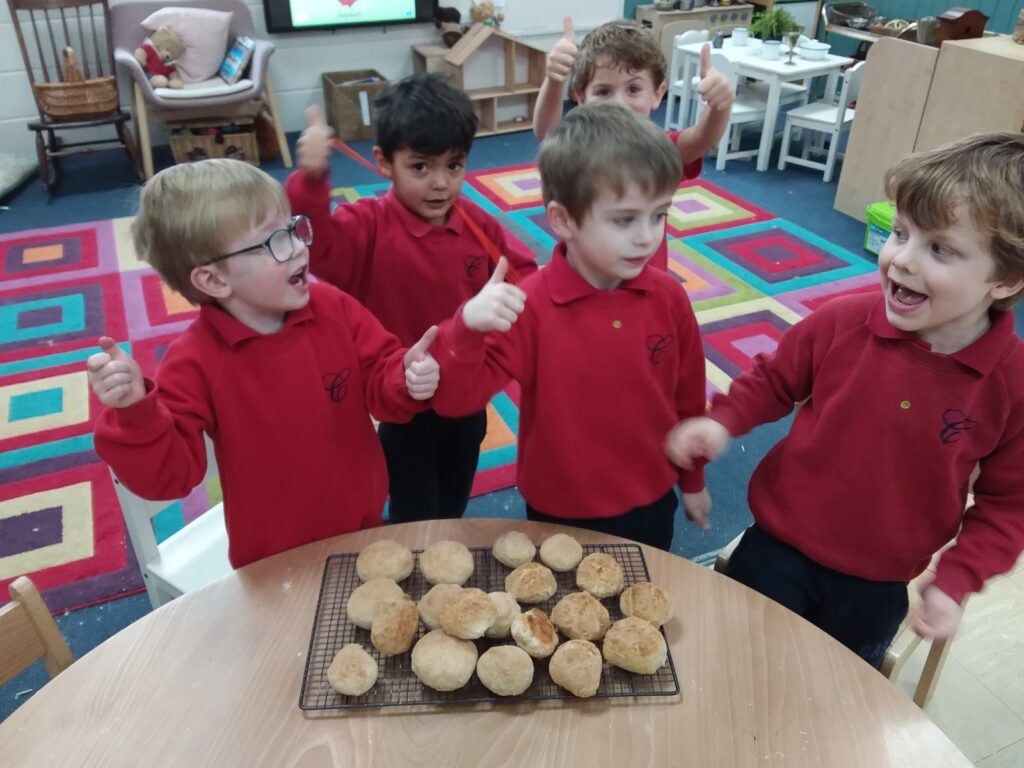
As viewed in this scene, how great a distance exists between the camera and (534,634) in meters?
0.88

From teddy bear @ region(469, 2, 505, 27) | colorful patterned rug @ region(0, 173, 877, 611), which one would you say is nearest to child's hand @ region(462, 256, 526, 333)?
colorful patterned rug @ region(0, 173, 877, 611)

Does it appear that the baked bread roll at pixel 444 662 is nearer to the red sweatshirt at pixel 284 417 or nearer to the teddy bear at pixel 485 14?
the red sweatshirt at pixel 284 417

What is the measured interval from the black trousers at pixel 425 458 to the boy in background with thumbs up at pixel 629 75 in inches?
22.1

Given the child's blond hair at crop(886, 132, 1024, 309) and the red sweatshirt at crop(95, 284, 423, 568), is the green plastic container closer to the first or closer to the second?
the child's blond hair at crop(886, 132, 1024, 309)

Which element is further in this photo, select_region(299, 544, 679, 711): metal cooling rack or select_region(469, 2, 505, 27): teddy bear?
select_region(469, 2, 505, 27): teddy bear

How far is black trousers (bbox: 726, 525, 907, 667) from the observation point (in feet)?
3.99

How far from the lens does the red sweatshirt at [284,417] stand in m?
1.07

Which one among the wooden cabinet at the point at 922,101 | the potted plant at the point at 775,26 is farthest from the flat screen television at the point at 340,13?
the wooden cabinet at the point at 922,101

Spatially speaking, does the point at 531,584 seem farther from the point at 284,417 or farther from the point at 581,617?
the point at 284,417

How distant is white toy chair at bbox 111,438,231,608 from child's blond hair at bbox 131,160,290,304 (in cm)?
42

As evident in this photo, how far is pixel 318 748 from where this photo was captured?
31.9 inches

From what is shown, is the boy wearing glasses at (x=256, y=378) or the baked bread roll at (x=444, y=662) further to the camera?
the boy wearing glasses at (x=256, y=378)

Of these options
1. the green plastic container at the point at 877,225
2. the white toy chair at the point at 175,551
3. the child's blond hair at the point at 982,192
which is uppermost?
the child's blond hair at the point at 982,192

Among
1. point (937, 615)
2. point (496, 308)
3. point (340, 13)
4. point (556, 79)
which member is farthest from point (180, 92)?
point (937, 615)
